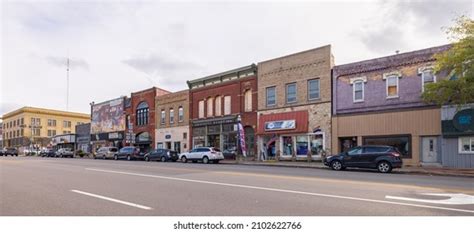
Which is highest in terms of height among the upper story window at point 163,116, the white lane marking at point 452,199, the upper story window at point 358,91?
the upper story window at point 358,91

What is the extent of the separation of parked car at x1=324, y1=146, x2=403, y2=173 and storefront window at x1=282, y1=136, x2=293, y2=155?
896 cm

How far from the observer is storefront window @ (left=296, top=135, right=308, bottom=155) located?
30.0 m

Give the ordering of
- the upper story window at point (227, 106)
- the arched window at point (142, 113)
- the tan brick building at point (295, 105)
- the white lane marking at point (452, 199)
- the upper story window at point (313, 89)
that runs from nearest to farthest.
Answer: the white lane marking at point (452, 199), the tan brick building at point (295, 105), the upper story window at point (313, 89), the upper story window at point (227, 106), the arched window at point (142, 113)

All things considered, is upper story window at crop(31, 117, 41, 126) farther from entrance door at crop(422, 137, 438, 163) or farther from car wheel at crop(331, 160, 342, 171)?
entrance door at crop(422, 137, 438, 163)

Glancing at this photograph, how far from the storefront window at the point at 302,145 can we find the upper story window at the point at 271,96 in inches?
160

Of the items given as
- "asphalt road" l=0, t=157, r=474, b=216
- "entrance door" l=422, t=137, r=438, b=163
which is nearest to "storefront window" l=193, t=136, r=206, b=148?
"entrance door" l=422, t=137, r=438, b=163

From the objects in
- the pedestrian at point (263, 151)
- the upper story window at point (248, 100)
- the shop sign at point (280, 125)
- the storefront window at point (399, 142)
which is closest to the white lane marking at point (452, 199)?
the storefront window at point (399, 142)

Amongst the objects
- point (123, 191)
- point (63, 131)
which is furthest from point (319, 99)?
point (63, 131)

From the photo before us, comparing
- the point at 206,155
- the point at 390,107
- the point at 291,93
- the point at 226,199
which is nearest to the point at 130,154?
the point at 206,155

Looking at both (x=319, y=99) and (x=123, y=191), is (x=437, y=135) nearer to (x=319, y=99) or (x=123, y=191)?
(x=319, y=99)

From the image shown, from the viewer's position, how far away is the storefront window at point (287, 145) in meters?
31.0

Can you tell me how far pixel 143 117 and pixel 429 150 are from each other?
33927mm

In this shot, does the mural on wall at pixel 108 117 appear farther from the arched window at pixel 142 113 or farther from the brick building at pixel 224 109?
the brick building at pixel 224 109

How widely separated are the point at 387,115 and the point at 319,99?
18.0ft
